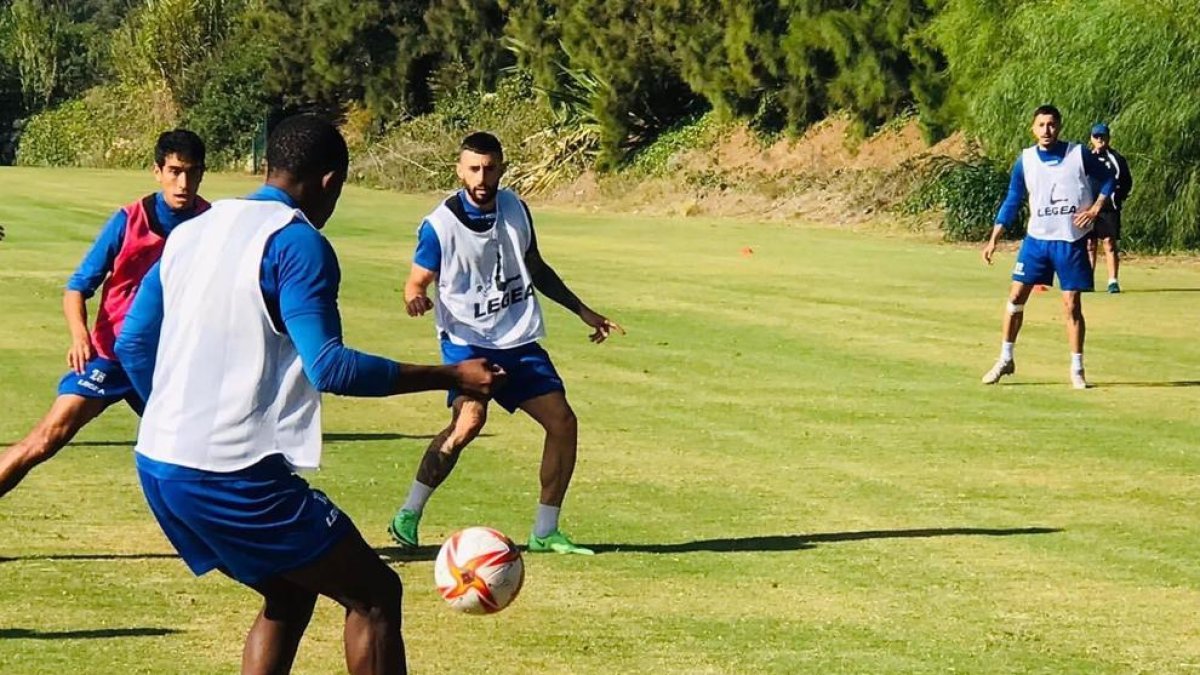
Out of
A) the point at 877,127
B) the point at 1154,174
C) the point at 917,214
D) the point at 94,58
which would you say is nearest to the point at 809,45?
the point at 877,127

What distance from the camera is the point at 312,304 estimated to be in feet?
17.9

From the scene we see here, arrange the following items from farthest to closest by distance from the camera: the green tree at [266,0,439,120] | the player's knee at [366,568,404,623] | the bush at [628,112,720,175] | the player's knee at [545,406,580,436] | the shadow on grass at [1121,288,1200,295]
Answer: the green tree at [266,0,439,120] → the bush at [628,112,720,175] → the shadow on grass at [1121,288,1200,295] → the player's knee at [545,406,580,436] → the player's knee at [366,568,404,623]

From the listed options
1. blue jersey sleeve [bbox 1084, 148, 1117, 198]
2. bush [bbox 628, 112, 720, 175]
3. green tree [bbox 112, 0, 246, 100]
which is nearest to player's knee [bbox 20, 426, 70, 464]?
blue jersey sleeve [bbox 1084, 148, 1117, 198]

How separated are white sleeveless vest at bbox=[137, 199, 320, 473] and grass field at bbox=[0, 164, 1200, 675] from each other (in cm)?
203

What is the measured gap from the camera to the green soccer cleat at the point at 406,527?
9727 mm

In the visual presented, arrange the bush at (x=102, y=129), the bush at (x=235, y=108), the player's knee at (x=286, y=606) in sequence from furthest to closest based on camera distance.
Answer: the bush at (x=102, y=129)
the bush at (x=235, y=108)
the player's knee at (x=286, y=606)

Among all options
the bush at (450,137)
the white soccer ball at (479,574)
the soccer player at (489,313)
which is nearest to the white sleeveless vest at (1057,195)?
the soccer player at (489,313)

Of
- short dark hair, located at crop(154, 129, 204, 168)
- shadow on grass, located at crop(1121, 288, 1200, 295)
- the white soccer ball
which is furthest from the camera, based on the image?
shadow on grass, located at crop(1121, 288, 1200, 295)

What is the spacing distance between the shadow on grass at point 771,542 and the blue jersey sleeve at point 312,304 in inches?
163

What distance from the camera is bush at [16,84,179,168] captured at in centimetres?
7962

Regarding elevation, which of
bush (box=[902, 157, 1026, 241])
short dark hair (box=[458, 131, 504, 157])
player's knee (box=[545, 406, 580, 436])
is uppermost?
short dark hair (box=[458, 131, 504, 157])

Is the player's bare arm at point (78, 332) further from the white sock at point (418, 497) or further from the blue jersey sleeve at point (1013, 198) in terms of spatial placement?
the blue jersey sleeve at point (1013, 198)

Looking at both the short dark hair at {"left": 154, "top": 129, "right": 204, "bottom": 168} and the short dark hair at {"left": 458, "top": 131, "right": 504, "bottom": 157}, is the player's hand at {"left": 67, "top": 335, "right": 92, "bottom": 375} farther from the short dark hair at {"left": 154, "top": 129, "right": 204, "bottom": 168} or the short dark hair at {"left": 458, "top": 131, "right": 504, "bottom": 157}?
the short dark hair at {"left": 458, "top": 131, "right": 504, "bottom": 157}

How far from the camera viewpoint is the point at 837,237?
38.8m
